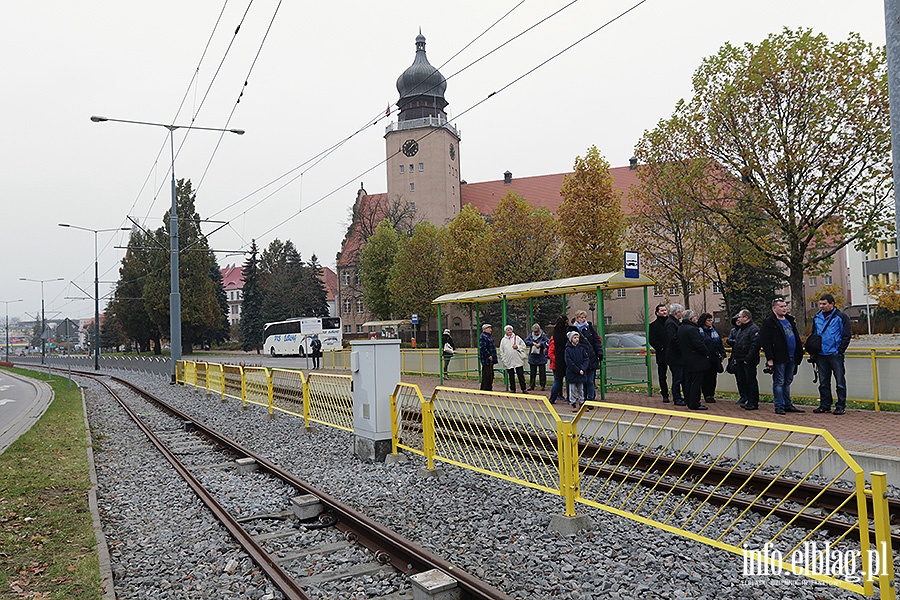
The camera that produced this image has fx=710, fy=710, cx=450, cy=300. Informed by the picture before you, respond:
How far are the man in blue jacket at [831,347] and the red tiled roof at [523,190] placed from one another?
6838 cm

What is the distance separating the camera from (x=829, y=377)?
37.0ft

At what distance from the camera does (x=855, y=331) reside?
51500 mm

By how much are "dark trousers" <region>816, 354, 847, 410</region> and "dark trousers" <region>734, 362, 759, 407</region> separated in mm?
1022

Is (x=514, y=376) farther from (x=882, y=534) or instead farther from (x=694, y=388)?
(x=882, y=534)

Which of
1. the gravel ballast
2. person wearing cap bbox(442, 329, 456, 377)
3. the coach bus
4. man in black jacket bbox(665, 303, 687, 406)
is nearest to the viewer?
the gravel ballast

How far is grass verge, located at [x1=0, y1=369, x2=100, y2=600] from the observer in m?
5.62

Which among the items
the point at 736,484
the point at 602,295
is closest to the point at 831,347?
the point at 736,484

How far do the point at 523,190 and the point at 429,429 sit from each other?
246 ft

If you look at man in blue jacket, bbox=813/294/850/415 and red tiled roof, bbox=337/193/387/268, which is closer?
man in blue jacket, bbox=813/294/850/415

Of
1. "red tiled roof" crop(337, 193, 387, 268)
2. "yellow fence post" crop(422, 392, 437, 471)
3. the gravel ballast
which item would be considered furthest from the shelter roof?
"red tiled roof" crop(337, 193, 387, 268)

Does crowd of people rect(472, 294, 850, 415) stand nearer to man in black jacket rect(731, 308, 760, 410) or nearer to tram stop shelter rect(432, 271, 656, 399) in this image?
man in black jacket rect(731, 308, 760, 410)

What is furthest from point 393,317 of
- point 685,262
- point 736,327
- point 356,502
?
point 356,502

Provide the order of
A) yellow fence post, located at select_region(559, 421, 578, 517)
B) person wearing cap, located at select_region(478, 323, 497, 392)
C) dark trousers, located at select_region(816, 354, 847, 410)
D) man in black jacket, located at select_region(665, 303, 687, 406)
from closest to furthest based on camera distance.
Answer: yellow fence post, located at select_region(559, 421, 578, 517)
dark trousers, located at select_region(816, 354, 847, 410)
man in black jacket, located at select_region(665, 303, 687, 406)
person wearing cap, located at select_region(478, 323, 497, 392)

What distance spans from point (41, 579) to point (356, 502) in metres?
3.22
